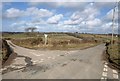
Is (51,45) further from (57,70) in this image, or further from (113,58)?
(57,70)

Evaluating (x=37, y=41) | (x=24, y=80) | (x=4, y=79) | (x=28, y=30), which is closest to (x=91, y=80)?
(x=24, y=80)

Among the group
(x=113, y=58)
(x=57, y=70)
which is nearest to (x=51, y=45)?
(x=113, y=58)

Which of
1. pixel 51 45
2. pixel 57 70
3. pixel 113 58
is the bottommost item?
pixel 51 45

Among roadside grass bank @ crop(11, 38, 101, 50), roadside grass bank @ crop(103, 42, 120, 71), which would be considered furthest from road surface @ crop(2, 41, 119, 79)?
roadside grass bank @ crop(11, 38, 101, 50)

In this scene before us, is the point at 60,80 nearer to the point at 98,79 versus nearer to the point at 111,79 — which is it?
the point at 98,79

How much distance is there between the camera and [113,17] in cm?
5284

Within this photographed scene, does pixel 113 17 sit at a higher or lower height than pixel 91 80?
higher

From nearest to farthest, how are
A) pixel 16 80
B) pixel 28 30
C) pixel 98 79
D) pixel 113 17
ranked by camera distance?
pixel 16 80 < pixel 98 79 < pixel 113 17 < pixel 28 30

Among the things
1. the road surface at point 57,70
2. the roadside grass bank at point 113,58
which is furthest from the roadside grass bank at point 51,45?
the road surface at point 57,70

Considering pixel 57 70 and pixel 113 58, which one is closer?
pixel 57 70

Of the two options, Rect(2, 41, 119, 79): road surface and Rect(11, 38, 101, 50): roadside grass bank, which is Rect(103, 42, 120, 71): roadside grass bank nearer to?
Rect(2, 41, 119, 79): road surface

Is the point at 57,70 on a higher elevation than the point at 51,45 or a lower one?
higher

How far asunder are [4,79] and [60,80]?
2.57 metres

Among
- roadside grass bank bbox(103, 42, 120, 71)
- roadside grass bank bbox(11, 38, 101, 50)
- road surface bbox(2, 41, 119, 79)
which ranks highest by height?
road surface bbox(2, 41, 119, 79)
